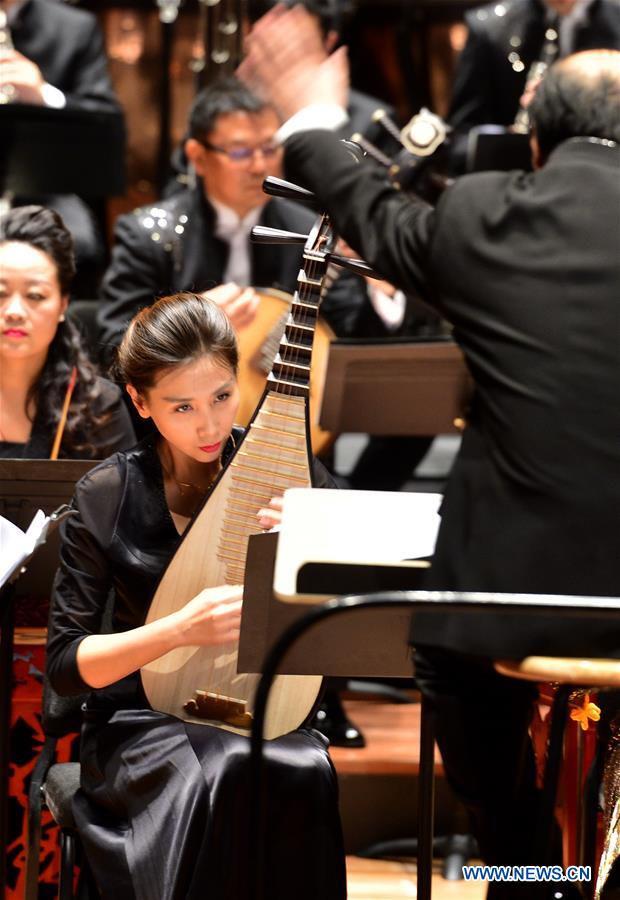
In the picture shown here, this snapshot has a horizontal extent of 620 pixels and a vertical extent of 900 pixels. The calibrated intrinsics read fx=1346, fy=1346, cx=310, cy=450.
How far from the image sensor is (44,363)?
3295mm

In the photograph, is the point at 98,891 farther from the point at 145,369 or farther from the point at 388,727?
the point at 388,727

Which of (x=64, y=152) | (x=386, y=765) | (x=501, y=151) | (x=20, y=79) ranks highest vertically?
(x=20, y=79)

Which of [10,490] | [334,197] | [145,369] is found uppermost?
[334,197]

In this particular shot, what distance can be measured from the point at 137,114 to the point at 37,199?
4.92 ft

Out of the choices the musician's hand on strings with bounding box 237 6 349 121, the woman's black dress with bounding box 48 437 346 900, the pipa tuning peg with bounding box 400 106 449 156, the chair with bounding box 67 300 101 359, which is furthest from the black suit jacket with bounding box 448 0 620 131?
the woman's black dress with bounding box 48 437 346 900

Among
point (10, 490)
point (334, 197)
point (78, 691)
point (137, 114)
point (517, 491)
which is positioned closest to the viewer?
point (517, 491)

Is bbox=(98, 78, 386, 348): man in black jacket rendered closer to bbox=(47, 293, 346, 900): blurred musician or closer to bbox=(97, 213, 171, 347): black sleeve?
bbox=(97, 213, 171, 347): black sleeve

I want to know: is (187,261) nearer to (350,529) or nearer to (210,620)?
(210,620)

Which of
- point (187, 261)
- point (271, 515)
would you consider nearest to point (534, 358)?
point (271, 515)

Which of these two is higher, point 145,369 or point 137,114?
point 137,114

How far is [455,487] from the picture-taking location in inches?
77.1

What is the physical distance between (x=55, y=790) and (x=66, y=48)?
9.57 feet

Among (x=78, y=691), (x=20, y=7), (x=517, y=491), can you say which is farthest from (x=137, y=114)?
(x=517, y=491)

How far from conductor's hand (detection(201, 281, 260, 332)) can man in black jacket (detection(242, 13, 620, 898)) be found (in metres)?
1.43
